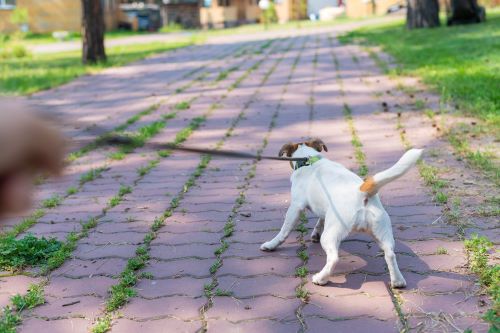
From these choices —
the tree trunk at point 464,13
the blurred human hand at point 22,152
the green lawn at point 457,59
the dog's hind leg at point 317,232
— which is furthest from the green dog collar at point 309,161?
the tree trunk at point 464,13

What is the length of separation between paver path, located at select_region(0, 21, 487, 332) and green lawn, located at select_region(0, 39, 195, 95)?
3704mm

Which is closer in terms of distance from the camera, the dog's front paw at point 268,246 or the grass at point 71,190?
the dog's front paw at point 268,246

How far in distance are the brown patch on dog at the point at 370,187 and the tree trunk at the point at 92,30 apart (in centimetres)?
1210

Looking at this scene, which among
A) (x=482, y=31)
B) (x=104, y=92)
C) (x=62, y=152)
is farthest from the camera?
(x=482, y=31)

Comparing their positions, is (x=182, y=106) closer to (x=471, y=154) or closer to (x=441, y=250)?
(x=471, y=154)

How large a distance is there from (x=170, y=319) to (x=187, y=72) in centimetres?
1022

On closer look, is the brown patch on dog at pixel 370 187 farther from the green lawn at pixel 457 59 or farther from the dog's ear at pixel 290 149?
the green lawn at pixel 457 59

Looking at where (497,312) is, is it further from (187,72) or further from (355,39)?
(355,39)

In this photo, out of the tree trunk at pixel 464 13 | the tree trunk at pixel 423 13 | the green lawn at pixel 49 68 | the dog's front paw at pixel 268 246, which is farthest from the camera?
the tree trunk at pixel 464 13

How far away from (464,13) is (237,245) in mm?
17629

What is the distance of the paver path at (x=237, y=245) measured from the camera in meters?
2.87

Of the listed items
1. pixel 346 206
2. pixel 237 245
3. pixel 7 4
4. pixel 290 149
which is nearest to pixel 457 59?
pixel 290 149

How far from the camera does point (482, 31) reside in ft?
53.2

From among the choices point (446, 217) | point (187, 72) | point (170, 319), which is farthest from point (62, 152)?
point (187, 72)
